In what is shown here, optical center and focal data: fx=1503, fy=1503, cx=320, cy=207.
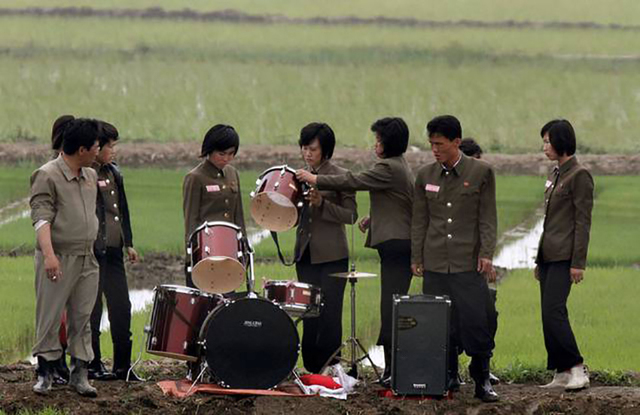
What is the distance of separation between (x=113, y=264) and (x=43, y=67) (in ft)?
87.9

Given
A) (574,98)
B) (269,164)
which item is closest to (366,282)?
(269,164)

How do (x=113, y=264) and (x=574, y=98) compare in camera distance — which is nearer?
(x=113, y=264)

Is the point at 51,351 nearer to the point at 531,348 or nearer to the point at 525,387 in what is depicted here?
the point at 525,387

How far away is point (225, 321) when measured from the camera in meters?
9.08

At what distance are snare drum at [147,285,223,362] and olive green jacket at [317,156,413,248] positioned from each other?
3.96 ft

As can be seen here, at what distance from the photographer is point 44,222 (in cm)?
899

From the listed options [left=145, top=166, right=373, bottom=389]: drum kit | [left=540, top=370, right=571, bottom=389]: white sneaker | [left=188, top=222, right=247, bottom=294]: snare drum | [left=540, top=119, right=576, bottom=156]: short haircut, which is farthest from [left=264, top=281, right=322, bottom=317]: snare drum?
[left=540, top=119, right=576, bottom=156]: short haircut

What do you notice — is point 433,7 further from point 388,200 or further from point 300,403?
point 300,403

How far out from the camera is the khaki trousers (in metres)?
9.10

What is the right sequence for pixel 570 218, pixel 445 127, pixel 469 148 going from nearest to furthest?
pixel 445 127 < pixel 570 218 < pixel 469 148

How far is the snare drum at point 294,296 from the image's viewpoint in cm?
941

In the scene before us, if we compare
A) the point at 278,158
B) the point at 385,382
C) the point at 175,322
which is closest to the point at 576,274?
the point at 385,382

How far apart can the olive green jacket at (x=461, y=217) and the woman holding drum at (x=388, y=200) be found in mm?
304

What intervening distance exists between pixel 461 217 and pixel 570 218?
0.78 metres
